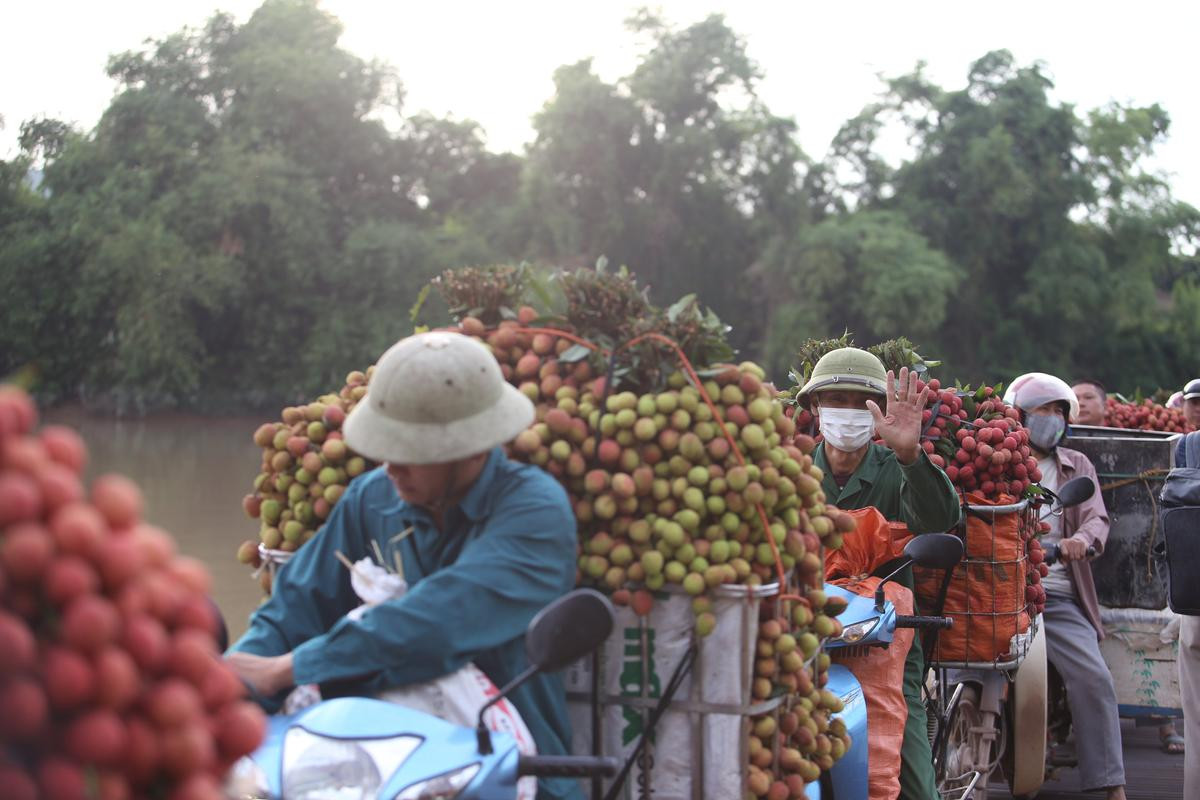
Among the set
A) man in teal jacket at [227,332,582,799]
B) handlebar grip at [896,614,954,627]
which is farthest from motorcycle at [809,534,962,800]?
man in teal jacket at [227,332,582,799]

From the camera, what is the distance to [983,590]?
16.9 feet

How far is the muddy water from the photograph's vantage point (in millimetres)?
19531

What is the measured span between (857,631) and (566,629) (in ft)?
6.65

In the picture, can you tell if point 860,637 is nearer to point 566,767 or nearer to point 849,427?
point 849,427

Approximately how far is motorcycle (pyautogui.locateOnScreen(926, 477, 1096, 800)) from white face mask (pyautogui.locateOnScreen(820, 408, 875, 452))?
94 centimetres

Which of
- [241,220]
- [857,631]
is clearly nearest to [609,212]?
[241,220]

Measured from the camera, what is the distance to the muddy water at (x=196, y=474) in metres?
19.5

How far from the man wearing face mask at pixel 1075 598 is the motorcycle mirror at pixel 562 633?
14.3 ft

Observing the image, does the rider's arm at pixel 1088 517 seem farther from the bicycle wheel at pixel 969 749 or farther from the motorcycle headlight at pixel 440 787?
the motorcycle headlight at pixel 440 787

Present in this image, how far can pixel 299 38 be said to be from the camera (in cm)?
4269

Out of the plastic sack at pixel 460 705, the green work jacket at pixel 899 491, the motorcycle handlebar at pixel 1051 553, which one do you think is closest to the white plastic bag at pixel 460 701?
the plastic sack at pixel 460 705

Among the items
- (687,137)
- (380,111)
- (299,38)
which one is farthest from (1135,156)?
(299,38)

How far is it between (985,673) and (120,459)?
2714 cm

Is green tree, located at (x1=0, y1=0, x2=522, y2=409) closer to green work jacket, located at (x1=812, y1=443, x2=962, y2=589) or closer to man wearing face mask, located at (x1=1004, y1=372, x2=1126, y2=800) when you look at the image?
man wearing face mask, located at (x1=1004, y1=372, x2=1126, y2=800)
